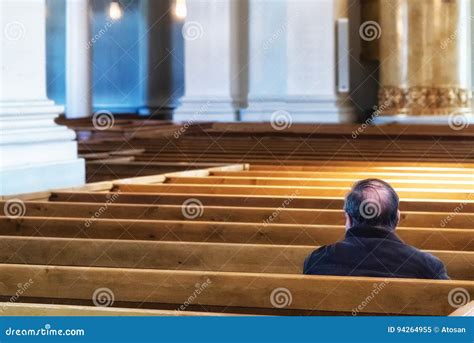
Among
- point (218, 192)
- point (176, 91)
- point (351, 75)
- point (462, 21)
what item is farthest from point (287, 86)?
point (218, 192)

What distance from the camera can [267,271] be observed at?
12.8 ft

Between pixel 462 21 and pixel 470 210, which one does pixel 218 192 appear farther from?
pixel 462 21

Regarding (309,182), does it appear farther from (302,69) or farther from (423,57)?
(423,57)

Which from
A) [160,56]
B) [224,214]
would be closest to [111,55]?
[160,56]
